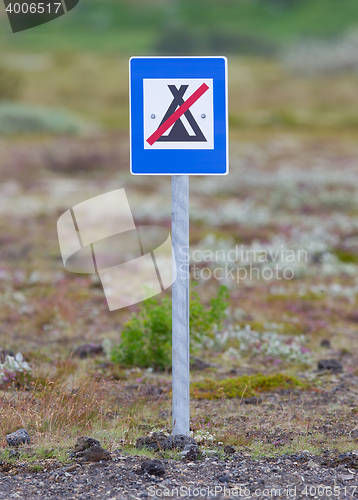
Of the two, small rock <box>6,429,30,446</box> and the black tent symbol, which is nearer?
the black tent symbol

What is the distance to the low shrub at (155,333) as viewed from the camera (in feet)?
22.9

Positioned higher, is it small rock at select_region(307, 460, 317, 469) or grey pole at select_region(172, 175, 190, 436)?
grey pole at select_region(172, 175, 190, 436)

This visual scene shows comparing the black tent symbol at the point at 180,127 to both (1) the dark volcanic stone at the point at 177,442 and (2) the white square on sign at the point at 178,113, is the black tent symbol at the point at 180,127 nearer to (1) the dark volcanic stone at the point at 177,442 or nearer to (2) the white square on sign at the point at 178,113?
(2) the white square on sign at the point at 178,113

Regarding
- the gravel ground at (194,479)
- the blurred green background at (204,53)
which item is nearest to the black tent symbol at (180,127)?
the gravel ground at (194,479)

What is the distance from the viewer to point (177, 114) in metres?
4.33

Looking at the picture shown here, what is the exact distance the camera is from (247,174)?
25969mm

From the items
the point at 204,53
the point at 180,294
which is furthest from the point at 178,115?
the point at 204,53

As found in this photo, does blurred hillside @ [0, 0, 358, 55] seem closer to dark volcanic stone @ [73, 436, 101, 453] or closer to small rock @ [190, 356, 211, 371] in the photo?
small rock @ [190, 356, 211, 371]

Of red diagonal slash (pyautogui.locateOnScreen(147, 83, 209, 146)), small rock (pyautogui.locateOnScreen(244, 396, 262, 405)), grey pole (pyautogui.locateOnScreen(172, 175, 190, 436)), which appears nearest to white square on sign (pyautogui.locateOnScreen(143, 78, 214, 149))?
red diagonal slash (pyautogui.locateOnScreen(147, 83, 209, 146))

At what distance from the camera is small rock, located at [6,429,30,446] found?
452 cm

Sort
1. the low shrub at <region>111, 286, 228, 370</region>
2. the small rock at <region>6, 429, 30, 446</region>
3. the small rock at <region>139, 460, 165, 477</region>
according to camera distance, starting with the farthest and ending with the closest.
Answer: the low shrub at <region>111, 286, 228, 370</region> < the small rock at <region>6, 429, 30, 446</region> < the small rock at <region>139, 460, 165, 477</region>

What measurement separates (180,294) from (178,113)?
1.41 m

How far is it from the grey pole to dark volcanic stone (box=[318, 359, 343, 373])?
3.30 m

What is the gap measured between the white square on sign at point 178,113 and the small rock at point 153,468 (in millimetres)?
2346
